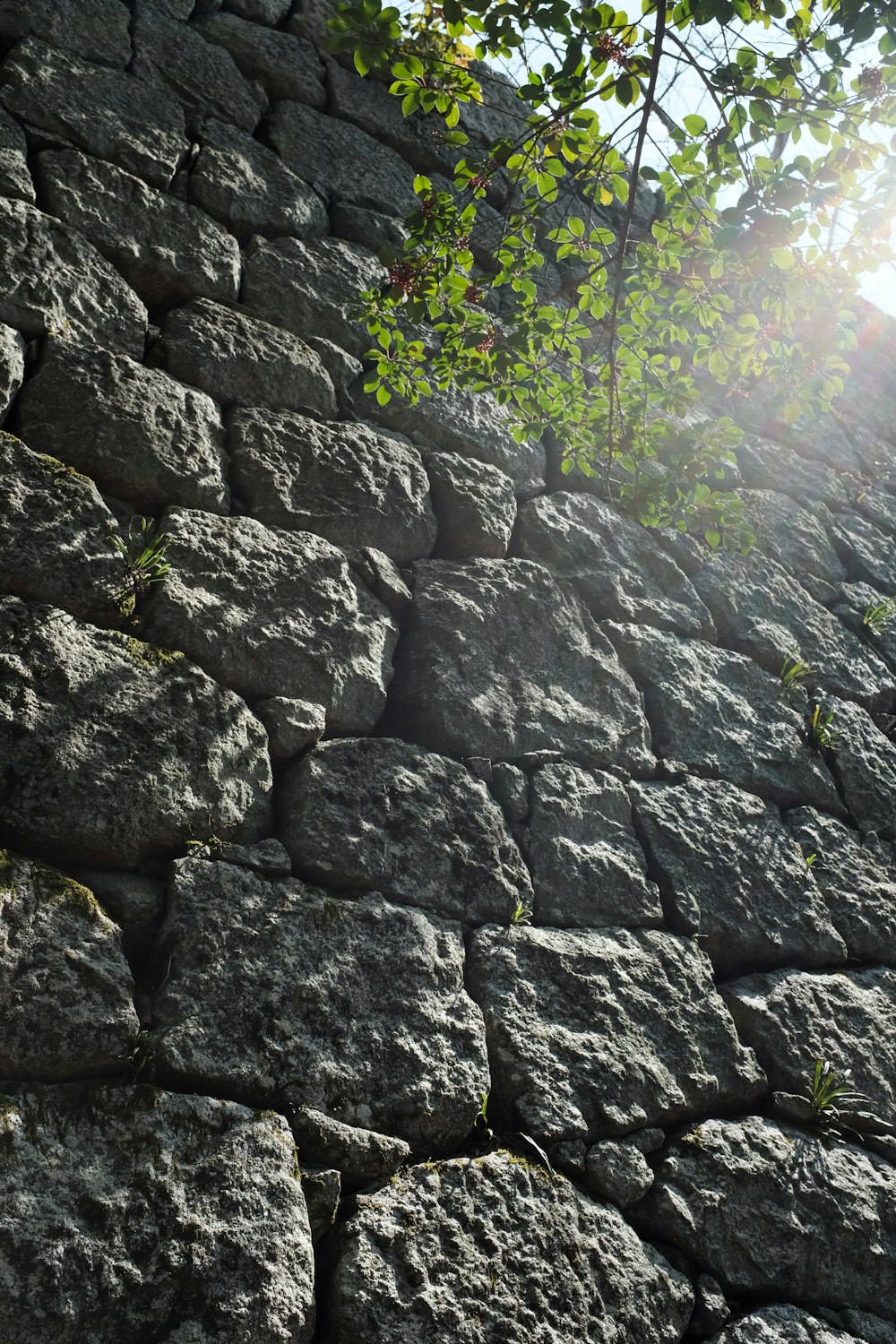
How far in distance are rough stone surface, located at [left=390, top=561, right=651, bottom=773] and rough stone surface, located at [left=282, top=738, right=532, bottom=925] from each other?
0.14 m

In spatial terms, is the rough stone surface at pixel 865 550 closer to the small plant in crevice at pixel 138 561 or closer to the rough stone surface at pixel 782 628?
the rough stone surface at pixel 782 628

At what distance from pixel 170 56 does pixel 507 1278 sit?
3.37 metres

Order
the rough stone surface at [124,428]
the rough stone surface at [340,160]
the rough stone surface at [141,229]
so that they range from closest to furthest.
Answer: the rough stone surface at [124,428] < the rough stone surface at [141,229] < the rough stone surface at [340,160]

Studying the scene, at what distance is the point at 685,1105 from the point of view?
6.97ft

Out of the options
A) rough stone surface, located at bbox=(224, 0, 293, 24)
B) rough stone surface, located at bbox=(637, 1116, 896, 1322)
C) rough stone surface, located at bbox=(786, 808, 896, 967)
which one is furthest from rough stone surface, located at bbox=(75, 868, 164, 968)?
rough stone surface, located at bbox=(224, 0, 293, 24)

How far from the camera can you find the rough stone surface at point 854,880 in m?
2.72

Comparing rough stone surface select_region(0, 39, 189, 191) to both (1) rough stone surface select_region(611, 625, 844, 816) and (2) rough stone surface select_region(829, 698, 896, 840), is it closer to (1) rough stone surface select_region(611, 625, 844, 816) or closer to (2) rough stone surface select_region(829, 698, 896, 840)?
(1) rough stone surface select_region(611, 625, 844, 816)

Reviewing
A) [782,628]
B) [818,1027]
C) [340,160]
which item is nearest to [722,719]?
[782,628]

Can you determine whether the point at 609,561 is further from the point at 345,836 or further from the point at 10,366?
the point at 10,366

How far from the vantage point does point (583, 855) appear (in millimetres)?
2354

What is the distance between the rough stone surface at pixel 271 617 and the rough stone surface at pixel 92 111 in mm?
1185

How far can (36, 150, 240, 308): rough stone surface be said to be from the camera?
8.22 ft

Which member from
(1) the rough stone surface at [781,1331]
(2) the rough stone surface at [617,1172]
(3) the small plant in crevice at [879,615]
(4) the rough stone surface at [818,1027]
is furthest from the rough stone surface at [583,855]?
(3) the small plant in crevice at [879,615]

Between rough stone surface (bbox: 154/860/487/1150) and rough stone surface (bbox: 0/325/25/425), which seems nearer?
rough stone surface (bbox: 154/860/487/1150)
